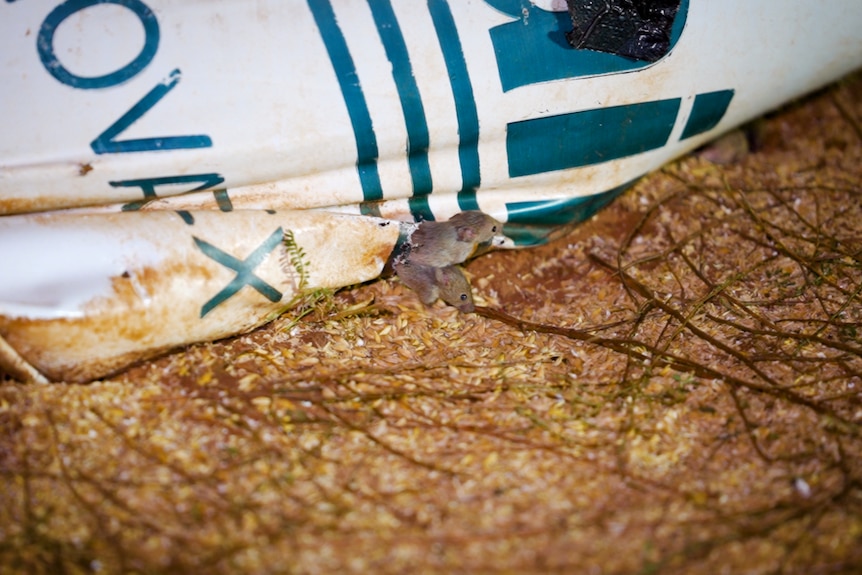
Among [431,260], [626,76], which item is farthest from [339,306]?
[626,76]

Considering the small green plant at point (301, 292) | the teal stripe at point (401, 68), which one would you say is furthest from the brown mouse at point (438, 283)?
the teal stripe at point (401, 68)

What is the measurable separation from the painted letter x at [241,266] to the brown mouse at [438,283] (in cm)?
52

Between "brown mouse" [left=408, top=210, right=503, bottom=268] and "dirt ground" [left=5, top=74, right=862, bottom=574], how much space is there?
0.68 ft

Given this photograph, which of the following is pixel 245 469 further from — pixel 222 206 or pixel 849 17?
pixel 849 17

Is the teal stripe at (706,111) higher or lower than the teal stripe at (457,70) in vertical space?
higher

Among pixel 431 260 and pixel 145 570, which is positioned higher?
pixel 431 260

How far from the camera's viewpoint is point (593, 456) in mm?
2559

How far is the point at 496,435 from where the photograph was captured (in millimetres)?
2623

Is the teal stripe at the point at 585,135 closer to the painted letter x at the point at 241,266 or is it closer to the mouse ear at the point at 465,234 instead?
the mouse ear at the point at 465,234

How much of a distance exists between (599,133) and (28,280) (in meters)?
2.16

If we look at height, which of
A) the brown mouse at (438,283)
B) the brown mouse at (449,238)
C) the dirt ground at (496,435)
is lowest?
the dirt ground at (496,435)

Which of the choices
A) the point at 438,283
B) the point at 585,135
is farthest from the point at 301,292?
the point at 585,135

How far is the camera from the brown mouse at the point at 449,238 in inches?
122

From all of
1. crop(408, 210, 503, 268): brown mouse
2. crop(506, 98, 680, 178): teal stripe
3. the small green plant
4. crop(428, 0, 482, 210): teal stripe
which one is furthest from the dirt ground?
crop(428, 0, 482, 210): teal stripe
